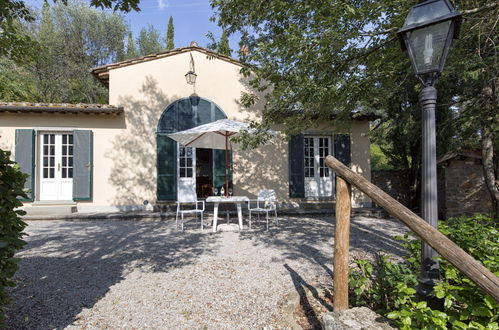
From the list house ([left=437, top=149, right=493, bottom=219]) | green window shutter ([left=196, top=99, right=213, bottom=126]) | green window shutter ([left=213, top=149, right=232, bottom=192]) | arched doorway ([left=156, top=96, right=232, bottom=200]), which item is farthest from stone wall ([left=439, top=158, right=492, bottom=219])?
green window shutter ([left=196, top=99, right=213, bottom=126])

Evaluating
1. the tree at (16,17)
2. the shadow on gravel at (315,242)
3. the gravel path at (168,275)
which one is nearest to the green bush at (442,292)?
the shadow on gravel at (315,242)

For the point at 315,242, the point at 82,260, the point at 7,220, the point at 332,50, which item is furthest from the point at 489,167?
the point at 82,260

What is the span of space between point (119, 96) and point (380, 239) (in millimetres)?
7816

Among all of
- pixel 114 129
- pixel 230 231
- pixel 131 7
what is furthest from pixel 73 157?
pixel 131 7

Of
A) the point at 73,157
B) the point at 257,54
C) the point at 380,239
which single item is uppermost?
the point at 257,54

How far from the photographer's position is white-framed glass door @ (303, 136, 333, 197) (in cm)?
853

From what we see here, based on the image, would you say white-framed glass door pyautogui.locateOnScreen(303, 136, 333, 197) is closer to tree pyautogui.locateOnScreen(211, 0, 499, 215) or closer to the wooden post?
tree pyautogui.locateOnScreen(211, 0, 499, 215)

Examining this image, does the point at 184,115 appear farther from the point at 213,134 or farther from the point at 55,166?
the point at 55,166

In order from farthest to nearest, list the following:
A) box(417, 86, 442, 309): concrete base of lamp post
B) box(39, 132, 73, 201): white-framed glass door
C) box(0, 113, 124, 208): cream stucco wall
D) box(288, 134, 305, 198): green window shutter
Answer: box(288, 134, 305, 198): green window shutter < box(39, 132, 73, 201): white-framed glass door < box(0, 113, 124, 208): cream stucco wall < box(417, 86, 442, 309): concrete base of lamp post

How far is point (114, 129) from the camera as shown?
25.4ft

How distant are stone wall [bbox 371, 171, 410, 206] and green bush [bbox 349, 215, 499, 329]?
662 cm

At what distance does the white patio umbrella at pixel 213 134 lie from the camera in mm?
5138

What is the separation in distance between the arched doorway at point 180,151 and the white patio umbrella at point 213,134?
1.63 m

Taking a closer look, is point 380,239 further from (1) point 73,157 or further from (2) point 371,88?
(1) point 73,157
